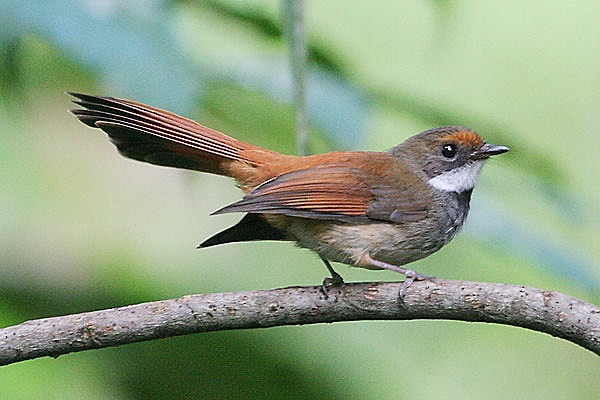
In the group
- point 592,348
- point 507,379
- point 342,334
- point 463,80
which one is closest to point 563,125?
point 463,80

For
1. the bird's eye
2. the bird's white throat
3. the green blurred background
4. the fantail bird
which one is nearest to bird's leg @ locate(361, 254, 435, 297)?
the fantail bird

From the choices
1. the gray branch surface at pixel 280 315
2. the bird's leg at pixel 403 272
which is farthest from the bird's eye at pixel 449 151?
→ the gray branch surface at pixel 280 315

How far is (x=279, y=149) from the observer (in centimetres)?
404

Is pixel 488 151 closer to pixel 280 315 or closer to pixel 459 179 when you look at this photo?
pixel 459 179

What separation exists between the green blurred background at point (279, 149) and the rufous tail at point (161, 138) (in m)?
0.12

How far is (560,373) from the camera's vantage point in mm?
6355

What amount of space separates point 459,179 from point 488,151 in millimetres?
168

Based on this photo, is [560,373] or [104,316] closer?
[104,316]

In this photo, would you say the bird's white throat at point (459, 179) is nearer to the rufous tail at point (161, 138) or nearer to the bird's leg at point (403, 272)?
the bird's leg at point (403, 272)

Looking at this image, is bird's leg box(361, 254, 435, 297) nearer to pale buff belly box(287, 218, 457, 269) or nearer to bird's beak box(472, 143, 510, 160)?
pale buff belly box(287, 218, 457, 269)

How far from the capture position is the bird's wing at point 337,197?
3.43 m

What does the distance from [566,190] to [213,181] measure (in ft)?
8.05

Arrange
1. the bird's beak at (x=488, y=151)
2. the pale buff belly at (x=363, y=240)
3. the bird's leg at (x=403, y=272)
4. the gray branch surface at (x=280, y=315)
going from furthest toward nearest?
the bird's beak at (x=488, y=151), the pale buff belly at (x=363, y=240), the bird's leg at (x=403, y=272), the gray branch surface at (x=280, y=315)

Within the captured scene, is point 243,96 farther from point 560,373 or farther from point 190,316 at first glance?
point 560,373
